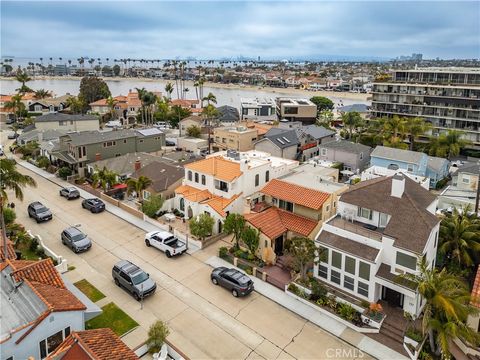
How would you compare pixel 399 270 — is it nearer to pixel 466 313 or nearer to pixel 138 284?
pixel 466 313

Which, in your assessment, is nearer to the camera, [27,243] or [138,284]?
[138,284]

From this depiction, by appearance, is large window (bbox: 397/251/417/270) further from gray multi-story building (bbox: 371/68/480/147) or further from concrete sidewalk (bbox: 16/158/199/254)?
gray multi-story building (bbox: 371/68/480/147)

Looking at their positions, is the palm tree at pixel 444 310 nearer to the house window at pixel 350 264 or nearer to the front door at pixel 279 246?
the house window at pixel 350 264

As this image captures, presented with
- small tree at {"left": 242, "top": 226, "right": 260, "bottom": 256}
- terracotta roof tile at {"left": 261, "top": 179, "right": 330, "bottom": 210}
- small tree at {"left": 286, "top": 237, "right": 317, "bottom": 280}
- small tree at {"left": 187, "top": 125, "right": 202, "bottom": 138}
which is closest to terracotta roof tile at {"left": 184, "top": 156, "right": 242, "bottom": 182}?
terracotta roof tile at {"left": 261, "top": 179, "right": 330, "bottom": 210}

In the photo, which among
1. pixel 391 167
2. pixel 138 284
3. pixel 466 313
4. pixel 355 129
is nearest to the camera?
pixel 466 313

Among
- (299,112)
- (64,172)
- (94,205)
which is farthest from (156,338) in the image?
(299,112)

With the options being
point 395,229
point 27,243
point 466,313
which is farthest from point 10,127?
point 466,313

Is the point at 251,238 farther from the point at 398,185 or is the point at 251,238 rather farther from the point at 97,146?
the point at 97,146
